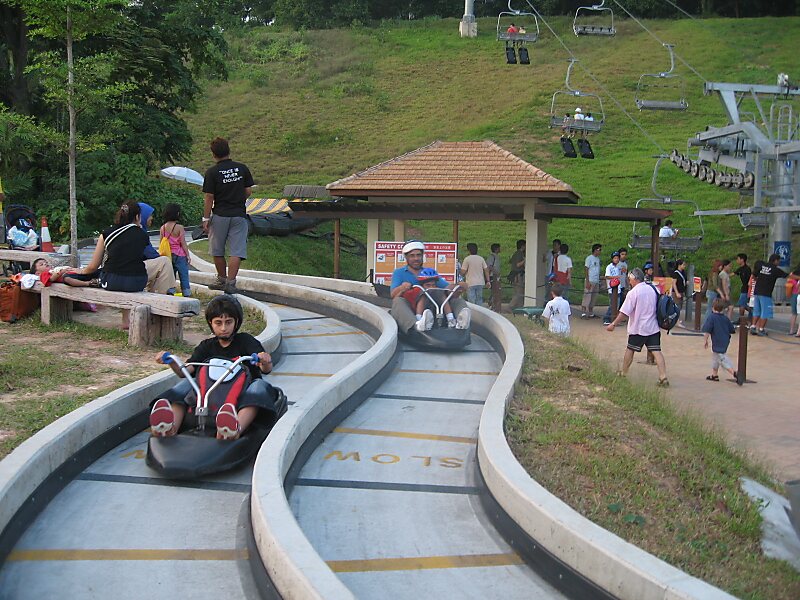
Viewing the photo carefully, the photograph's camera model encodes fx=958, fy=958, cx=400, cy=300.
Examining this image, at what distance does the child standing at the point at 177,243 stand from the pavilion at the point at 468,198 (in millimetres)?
8786

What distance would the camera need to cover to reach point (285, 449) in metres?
6.39

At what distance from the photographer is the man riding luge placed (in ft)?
40.5

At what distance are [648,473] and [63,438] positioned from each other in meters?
4.15

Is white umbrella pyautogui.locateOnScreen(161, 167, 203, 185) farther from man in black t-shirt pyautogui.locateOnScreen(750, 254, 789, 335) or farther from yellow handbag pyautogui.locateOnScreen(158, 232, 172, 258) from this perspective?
yellow handbag pyautogui.locateOnScreen(158, 232, 172, 258)

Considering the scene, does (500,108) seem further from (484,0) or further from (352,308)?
(352,308)

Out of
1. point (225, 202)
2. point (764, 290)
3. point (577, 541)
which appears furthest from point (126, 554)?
point (764, 290)

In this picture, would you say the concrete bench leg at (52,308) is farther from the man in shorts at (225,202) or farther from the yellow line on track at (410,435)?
the yellow line on track at (410,435)

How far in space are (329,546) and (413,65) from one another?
2487 inches

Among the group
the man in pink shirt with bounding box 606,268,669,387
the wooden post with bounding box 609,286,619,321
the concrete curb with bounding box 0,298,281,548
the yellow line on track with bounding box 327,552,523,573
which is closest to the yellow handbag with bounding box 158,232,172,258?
the concrete curb with bounding box 0,298,281,548

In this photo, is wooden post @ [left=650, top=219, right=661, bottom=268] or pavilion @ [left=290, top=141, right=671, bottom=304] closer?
pavilion @ [left=290, top=141, right=671, bottom=304]

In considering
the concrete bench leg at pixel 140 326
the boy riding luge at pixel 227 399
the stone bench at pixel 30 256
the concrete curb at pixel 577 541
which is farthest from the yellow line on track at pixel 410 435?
the stone bench at pixel 30 256

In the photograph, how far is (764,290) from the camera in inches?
835

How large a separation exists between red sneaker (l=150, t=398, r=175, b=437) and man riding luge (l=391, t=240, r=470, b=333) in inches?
236

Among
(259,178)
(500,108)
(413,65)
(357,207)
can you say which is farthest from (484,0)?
(357,207)
